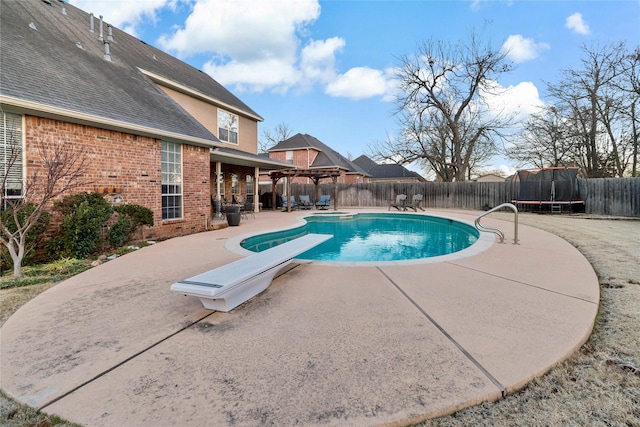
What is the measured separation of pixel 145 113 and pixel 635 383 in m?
9.74

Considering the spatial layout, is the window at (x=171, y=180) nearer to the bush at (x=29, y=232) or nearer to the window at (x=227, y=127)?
the bush at (x=29, y=232)

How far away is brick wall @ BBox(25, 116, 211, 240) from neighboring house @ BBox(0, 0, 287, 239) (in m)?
0.02

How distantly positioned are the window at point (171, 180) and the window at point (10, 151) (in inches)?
123

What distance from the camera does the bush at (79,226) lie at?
19.0ft

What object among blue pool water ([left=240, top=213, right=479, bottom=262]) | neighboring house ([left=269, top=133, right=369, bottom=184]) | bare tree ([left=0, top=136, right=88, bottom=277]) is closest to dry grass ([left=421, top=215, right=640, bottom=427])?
blue pool water ([left=240, top=213, right=479, bottom=262])

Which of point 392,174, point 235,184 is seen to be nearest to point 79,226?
point 235,184

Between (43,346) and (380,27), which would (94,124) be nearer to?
(43,346)

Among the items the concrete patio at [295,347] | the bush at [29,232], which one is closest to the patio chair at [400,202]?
the concrete patio at [295,347]

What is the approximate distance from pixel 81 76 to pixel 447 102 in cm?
2422

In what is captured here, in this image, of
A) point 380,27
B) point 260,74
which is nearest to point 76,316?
point 380,27

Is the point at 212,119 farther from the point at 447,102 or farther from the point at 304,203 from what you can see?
the point at 447,102

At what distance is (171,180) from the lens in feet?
28.7

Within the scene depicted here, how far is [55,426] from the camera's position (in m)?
1.70

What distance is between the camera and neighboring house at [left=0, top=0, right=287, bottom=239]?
224 inches
